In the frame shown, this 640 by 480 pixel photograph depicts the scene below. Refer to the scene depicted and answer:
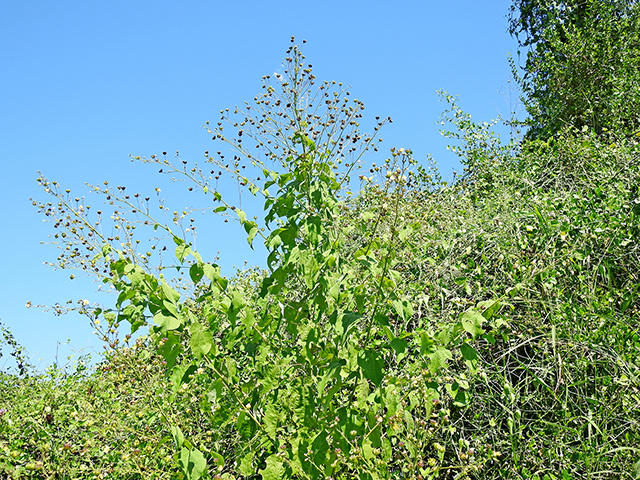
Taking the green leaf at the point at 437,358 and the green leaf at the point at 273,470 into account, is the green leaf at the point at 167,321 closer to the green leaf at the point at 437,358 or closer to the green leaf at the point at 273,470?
the green leaf at the point at 273,470

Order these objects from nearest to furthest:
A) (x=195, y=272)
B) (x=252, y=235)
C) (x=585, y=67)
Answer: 1. (x=195, y=272)
2. (x=252, y=235)
3. (x=585, y=67)

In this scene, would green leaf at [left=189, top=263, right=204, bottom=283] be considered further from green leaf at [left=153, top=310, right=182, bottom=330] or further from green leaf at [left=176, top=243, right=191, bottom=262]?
green leaf at [left=153, top=310, right=182, bottom=330]

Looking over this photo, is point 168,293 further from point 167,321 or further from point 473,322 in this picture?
point 473,322

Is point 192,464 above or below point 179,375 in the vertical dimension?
below

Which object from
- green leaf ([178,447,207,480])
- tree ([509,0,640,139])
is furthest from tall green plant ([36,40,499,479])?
tree ([509,0,640,139])

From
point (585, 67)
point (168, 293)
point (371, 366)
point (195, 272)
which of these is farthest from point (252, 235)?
point (585, 67)

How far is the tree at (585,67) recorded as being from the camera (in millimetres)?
6078

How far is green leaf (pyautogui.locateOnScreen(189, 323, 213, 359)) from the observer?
4.87 ft

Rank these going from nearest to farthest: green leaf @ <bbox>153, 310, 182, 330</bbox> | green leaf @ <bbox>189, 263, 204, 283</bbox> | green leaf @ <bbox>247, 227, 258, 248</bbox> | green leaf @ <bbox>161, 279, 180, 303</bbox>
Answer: green leaf @ <bbox>153, 310, 182, 330</bbox>
green leaf @ <bbox>161, 279, 180, 303</bbox>
green leaf @ <bbox>189, 263, 204, 283</bbox>
green leaf @ <bbox>247, 227, 258, 248</bbox>

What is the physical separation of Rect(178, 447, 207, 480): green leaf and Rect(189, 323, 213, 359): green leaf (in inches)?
11.8

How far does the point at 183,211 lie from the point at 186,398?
1347mm

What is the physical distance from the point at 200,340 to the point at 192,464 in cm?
37

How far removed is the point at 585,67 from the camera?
21.5ft

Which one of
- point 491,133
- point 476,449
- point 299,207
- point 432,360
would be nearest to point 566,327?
point 476,449
